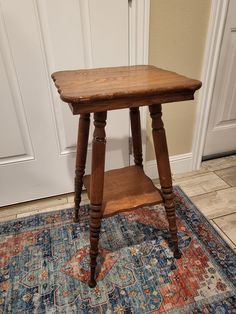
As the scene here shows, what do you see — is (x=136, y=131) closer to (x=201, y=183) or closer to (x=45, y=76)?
(x=45, y=76)

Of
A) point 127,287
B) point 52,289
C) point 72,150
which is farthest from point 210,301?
point 72,150

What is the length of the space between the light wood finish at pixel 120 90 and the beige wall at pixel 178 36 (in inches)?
17.3

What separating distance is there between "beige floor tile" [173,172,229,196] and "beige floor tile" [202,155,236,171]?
0.08 meters

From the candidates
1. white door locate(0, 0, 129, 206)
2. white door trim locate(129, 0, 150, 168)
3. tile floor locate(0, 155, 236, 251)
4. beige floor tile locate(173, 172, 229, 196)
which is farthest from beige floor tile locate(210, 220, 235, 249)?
white door trim locate(129, 0, 150, 168)

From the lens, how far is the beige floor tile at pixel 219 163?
160 cm

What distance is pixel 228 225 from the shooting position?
114cm

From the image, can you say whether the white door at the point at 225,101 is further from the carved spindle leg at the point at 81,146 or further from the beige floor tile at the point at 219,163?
the carved spindle leg at the point at 81,146

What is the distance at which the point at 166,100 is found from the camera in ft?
2.25

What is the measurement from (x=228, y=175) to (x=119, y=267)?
958 millimetres

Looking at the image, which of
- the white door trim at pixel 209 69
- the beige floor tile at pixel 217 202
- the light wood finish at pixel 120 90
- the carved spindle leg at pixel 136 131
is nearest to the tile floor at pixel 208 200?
the beige floor tile at pixel 217 202

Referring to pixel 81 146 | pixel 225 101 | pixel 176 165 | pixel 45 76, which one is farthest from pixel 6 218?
pixel 225 101

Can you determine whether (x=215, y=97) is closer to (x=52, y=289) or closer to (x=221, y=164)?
(x=221, y=164)

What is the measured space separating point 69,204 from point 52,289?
19.3 inches

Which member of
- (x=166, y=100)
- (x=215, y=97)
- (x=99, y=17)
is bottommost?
(x=215, y=97)
